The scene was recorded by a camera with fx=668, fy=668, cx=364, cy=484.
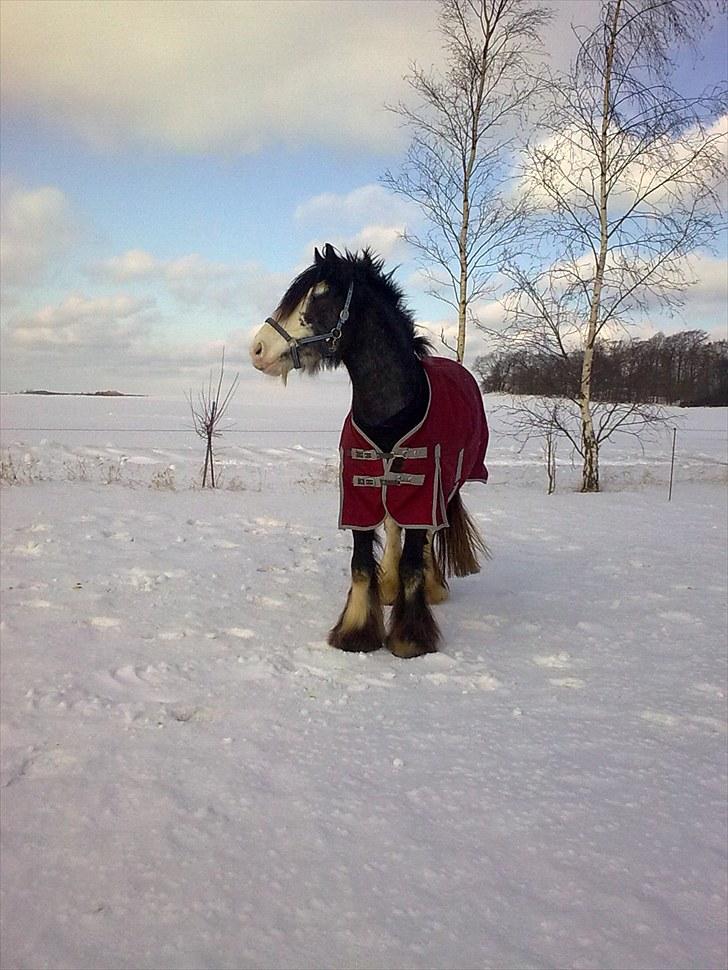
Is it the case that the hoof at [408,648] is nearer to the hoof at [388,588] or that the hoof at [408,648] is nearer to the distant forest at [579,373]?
the hoof at [388,588]

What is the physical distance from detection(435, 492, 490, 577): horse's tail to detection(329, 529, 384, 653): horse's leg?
2.97 feet

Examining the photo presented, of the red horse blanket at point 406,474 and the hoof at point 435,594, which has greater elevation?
the red horse blanket at point 406,474

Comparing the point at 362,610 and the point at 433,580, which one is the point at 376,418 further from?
the point at 433,580

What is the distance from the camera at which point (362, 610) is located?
132 inches

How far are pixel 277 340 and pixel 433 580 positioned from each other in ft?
6.26

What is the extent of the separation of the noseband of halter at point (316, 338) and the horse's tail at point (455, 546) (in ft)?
5.30

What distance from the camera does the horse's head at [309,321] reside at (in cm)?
297

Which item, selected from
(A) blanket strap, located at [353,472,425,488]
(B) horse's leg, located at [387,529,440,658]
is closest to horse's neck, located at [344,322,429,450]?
(A) blanket strap, located at [353,472,425,488]

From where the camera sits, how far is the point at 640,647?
3.32m

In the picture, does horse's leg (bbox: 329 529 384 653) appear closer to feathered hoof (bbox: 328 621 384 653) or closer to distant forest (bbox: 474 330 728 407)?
feathered hoof (bbox: 328 621 384 653)

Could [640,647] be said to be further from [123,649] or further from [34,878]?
[34,878]

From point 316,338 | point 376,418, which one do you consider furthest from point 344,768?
point 316,338

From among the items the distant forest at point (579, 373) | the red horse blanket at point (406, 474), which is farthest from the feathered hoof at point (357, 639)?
the distant forest at point (579, 373)

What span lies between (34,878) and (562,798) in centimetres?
143
